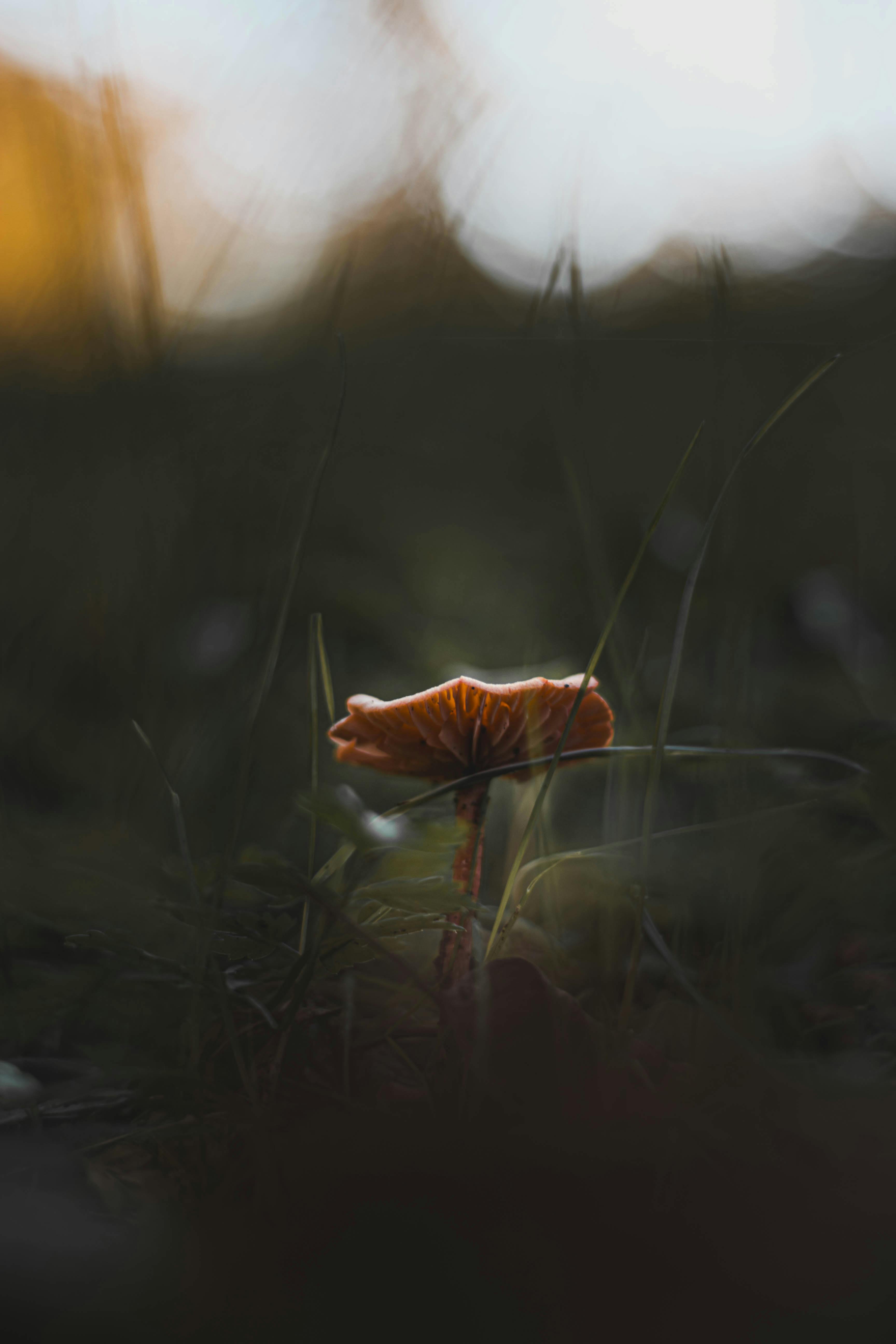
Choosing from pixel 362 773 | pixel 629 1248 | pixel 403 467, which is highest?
pixel 403 467

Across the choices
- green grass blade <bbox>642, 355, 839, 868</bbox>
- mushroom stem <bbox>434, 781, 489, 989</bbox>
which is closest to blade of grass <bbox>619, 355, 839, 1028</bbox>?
green grass blade <bbox>642, 355, 839, 868</bbox>

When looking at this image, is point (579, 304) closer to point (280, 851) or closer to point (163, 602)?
point (163, 602)

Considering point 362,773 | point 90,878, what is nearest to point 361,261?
point 90,878

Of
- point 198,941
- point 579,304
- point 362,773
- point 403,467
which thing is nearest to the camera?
point 198,941

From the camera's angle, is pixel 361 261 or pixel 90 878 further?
pixel 361 261

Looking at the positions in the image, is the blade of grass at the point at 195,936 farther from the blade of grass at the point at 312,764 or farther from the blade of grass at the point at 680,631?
the blade of grass at the point at 680,631

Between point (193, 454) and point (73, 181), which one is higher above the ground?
point (73, 181)

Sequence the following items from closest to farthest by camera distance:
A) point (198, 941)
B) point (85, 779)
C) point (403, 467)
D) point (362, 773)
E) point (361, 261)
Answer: point (198, 941)
point (361, 261)
point (85, 779)
point (362, 773)
point (403, 467)
